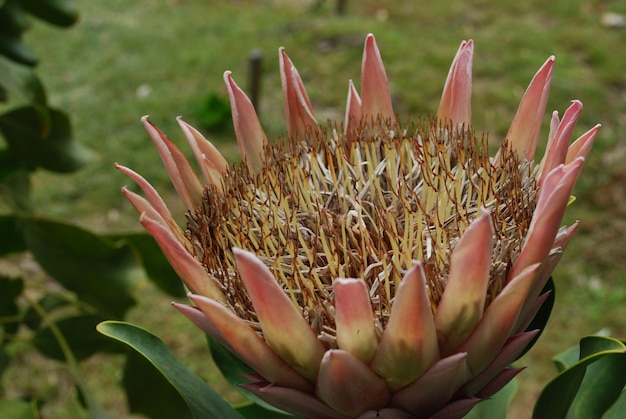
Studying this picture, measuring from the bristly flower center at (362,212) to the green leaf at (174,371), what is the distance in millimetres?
92

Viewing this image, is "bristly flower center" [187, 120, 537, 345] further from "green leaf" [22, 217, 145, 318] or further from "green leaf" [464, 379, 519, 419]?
"green leaf" [22, 217, 145, 318]

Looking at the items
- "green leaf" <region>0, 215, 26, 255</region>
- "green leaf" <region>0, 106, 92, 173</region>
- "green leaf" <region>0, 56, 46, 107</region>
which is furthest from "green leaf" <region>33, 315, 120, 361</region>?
"green leaf" <region>0, 56, 46, 107</region>

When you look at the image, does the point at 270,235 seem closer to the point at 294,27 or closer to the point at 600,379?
the point at 600,379

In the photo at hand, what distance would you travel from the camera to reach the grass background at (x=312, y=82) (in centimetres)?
312

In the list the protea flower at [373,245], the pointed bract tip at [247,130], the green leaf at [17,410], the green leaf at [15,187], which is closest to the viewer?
the protea flower at [373,245]

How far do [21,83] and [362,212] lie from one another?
0.79m

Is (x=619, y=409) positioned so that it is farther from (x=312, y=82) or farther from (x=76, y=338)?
(x=312, y=82)

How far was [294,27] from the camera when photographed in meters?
5.39

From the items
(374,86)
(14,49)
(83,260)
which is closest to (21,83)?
(14,49)

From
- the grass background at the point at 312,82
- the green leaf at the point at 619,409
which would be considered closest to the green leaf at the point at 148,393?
the green leaf at the point at 619,409

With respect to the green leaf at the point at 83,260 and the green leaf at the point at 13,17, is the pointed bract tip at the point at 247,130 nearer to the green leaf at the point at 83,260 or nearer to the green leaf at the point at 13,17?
the green leaf at the point at 83,260

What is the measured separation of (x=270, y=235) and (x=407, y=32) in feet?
15.4

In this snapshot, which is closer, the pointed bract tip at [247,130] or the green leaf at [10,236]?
Answer: the pointed bract tip at [247,130]

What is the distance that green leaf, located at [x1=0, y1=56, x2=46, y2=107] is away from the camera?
1.26 meters
